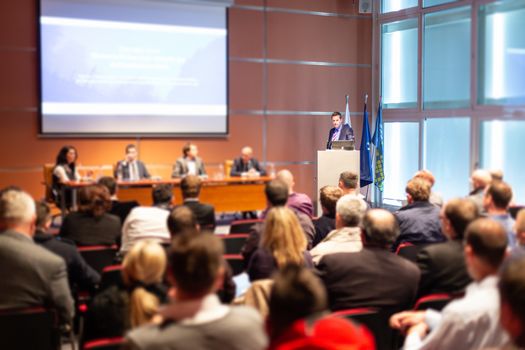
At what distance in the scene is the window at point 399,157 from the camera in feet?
36.6

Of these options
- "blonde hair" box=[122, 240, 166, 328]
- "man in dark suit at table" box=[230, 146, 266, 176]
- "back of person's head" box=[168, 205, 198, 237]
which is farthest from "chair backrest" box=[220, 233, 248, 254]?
"man in dark suit at table" box=[230, 146, 266, 176]

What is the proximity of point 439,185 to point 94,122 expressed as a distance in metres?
5.86

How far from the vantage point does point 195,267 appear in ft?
6.17

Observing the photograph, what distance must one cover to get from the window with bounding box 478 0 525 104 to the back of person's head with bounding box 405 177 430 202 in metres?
5.26

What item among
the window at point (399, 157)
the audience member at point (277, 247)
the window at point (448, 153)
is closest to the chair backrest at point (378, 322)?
the audience member at point (277, 247)

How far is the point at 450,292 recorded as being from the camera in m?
3.18

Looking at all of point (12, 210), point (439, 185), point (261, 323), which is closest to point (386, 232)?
point (261, 323)

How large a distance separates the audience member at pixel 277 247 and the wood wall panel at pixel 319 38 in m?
7.91

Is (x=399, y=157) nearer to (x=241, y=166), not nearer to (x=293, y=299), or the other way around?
(x=241, y=166)

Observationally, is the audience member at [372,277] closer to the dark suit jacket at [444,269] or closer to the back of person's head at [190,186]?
the dark suit jacket at [444,269]

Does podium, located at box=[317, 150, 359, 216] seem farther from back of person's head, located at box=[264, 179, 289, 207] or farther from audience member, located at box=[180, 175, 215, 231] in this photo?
back of person's head, located at box=[264, 179, 289, 207]

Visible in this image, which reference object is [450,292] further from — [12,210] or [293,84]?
[293,84]

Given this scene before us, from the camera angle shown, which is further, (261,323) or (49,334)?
(49,334)

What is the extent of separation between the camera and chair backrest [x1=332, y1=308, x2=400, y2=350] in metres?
2.80
